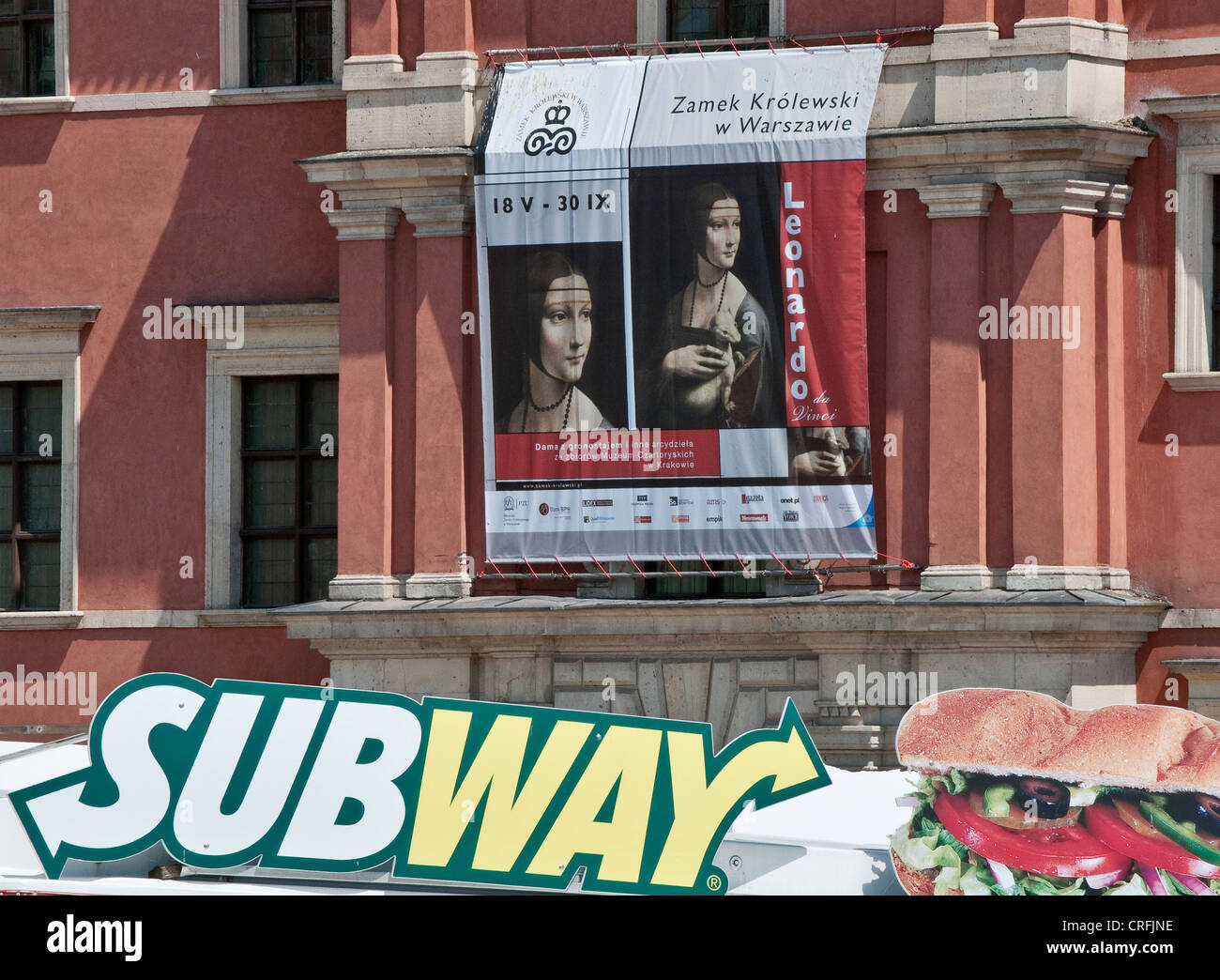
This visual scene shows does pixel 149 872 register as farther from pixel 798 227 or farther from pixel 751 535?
pixel 798 227

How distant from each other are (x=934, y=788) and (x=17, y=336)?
447 inches

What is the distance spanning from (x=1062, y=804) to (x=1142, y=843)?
2.33 ft

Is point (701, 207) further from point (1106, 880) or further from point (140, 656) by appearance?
point (140, 656)

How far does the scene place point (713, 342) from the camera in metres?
21.2

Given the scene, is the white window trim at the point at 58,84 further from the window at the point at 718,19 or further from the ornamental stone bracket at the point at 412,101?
the window at the point at 718,19

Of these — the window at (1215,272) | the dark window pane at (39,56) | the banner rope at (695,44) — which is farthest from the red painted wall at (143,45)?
the window at (1215,272)

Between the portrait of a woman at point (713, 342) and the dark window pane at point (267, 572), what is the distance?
4594 millimetres

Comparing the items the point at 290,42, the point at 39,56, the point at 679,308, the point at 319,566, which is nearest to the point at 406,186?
the point at 290,42

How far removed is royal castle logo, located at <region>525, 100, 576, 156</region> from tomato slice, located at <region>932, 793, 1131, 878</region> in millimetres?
7390

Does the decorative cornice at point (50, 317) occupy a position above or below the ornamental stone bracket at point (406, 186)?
below

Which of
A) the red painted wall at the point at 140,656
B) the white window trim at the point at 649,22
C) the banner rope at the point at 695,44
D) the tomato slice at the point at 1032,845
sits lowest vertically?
the tomato slice at the point at 1032,845

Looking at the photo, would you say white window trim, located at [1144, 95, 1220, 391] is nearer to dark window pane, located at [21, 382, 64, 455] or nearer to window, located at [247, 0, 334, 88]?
window, located at [247, 0, 334, 88]

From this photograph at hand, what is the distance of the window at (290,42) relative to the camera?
23.4 m
